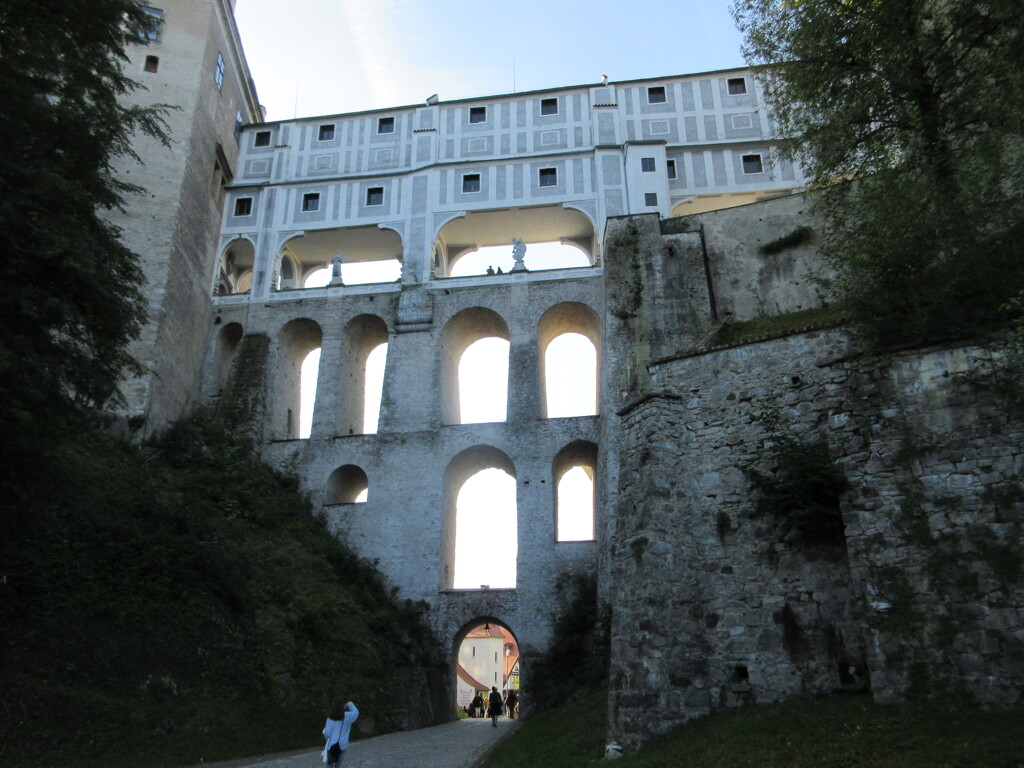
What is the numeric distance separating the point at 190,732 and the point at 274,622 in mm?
4191

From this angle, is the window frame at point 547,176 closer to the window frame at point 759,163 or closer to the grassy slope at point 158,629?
the window frame at point 759,163

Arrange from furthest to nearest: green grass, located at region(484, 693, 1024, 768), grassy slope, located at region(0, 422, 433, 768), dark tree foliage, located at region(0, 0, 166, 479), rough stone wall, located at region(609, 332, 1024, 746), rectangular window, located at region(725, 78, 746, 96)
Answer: rectangular window, located at region(725, 78, 746, 96) < grassy slope, located at region(0, 422, 433, 768) < dark tree foliage, located at region(0, 0, 166, 479) < rough stone wall, located at region(609, 332, 1024, 746) < green grass, located at region(484, 693, 1024, 768)

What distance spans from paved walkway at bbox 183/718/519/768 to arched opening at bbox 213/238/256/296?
2225cm

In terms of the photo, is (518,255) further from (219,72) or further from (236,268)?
(219,72)

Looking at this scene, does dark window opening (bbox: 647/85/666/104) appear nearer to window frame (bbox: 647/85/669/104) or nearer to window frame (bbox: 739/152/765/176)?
window frame (bbox: 647/85/669/104)

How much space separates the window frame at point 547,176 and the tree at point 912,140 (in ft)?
52.8

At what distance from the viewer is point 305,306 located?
33344mm

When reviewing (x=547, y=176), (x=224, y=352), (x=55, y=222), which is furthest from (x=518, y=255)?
(x=55, y=222)

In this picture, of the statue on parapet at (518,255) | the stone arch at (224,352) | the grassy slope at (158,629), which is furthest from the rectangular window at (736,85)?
the grassy slope at (158,629)

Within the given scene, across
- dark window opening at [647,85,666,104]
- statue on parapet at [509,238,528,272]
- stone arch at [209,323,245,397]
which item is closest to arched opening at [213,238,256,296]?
stone arch at [209,323,245,397]

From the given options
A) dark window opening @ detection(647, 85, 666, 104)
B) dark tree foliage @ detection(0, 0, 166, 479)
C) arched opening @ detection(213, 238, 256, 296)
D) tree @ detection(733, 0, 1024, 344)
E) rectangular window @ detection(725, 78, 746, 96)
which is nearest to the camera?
dark tree foliage @ detection(0, 0, 166, 479)

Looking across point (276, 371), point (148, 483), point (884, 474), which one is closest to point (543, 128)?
point (276, 371)

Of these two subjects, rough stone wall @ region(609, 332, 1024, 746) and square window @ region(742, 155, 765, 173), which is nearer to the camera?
rough stone wall @ region(609, 332, 1024, 746)

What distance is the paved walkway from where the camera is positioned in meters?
13.4
